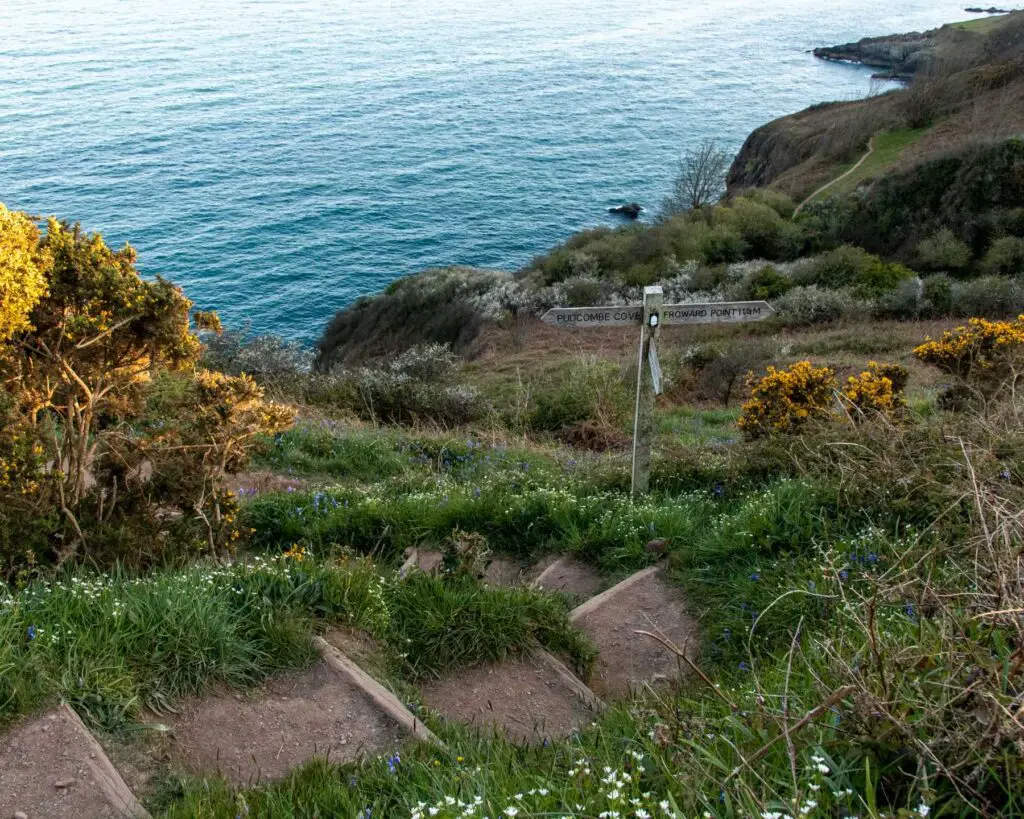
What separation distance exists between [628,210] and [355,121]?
74.1ft

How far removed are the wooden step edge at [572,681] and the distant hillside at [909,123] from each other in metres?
30.8

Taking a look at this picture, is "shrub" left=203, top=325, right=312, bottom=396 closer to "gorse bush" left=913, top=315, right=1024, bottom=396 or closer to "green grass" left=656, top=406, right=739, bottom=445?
"green grass" left=656, top=406, right=739, bottom=445

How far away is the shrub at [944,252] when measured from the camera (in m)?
25.7

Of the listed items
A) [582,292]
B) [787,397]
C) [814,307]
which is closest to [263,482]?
[787,397]

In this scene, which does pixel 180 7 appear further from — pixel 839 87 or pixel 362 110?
pixel 839 87

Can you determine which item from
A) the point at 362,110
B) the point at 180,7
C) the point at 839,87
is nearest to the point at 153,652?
the point at 362,110

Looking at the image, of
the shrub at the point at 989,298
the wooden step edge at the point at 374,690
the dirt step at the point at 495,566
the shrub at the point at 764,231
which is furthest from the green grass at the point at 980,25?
the wooden step edge at the point at 374,690

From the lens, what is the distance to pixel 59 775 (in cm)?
355

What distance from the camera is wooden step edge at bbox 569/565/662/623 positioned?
18.7ft

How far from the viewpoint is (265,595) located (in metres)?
4.80

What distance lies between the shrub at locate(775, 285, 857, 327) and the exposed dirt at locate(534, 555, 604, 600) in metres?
16.2

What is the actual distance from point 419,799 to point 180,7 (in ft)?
363

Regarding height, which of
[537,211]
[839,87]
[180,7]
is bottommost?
[537,211]

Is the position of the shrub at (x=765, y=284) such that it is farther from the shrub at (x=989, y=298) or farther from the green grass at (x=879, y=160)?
the green grass at (x=879, y=160)
